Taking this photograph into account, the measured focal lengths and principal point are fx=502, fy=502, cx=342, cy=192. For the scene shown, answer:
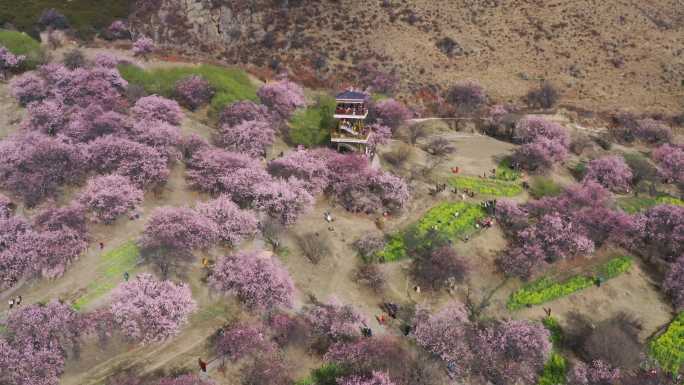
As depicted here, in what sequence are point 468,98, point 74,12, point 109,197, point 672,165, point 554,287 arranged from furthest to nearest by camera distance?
point 74,12
point 468,98
point 672,165
point 109,197
point 554,287

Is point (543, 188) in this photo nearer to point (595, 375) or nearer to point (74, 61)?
point (595, 375)

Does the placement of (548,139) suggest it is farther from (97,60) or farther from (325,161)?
(97,60)

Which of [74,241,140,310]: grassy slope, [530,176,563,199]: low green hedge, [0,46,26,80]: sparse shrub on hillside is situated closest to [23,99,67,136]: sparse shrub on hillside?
[0,46,26,80]: sparse shrub on hillside

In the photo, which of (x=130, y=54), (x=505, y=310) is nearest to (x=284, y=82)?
(x=130, y=54)

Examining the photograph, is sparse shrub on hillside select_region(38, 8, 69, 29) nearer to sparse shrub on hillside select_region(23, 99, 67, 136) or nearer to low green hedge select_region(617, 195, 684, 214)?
sparse shrub on hillside select_region(23, 99, 67, 136)

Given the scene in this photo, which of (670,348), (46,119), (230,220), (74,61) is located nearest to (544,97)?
(670,348)

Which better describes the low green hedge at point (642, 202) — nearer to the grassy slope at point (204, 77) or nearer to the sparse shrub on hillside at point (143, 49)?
the grassy slope at point (204, 77)
